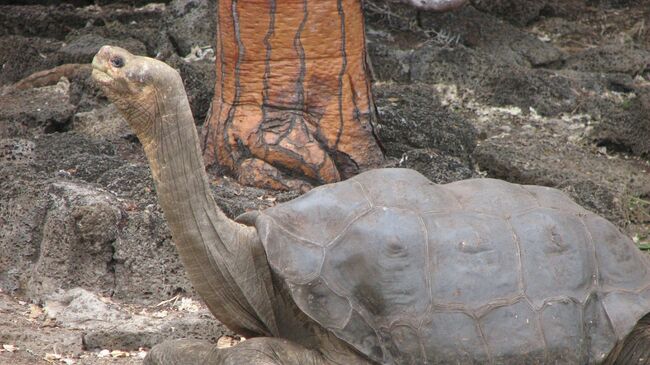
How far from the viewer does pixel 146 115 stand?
3016mm

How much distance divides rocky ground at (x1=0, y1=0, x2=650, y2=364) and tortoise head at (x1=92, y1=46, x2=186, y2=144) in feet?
3.38

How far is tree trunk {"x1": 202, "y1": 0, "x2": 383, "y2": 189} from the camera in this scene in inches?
179

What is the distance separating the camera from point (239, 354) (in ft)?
10.3

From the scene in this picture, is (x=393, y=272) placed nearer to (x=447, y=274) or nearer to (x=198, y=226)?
(x=447, y=274)

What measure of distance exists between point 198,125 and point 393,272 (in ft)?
8.02

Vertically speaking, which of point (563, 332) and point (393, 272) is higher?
point (393, 272)

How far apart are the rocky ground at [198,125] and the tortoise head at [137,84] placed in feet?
3.38

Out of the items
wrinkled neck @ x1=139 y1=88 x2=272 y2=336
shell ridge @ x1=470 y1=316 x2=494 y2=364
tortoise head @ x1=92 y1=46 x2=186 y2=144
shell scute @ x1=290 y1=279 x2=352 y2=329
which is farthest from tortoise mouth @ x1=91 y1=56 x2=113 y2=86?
shell ridge @ x1=470 y1=316 x2=494 y2=364

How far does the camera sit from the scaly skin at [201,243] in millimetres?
2973

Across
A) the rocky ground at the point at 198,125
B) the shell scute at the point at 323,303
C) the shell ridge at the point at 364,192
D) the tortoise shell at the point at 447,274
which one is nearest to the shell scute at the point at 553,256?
the tortoise shell at the point at 447,274

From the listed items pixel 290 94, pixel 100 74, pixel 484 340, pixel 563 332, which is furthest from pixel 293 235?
pixel 290 94

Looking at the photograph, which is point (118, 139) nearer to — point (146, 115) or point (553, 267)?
point (146, 115)

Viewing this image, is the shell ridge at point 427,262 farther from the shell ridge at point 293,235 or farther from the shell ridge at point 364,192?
the shell ridge at point 293,235

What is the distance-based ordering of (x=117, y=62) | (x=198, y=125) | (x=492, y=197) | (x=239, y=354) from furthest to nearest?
1. (x=198, y=125)
2. (x=492, y=197)
3. (x=239, y=354)
4. (x=117, y=62)
